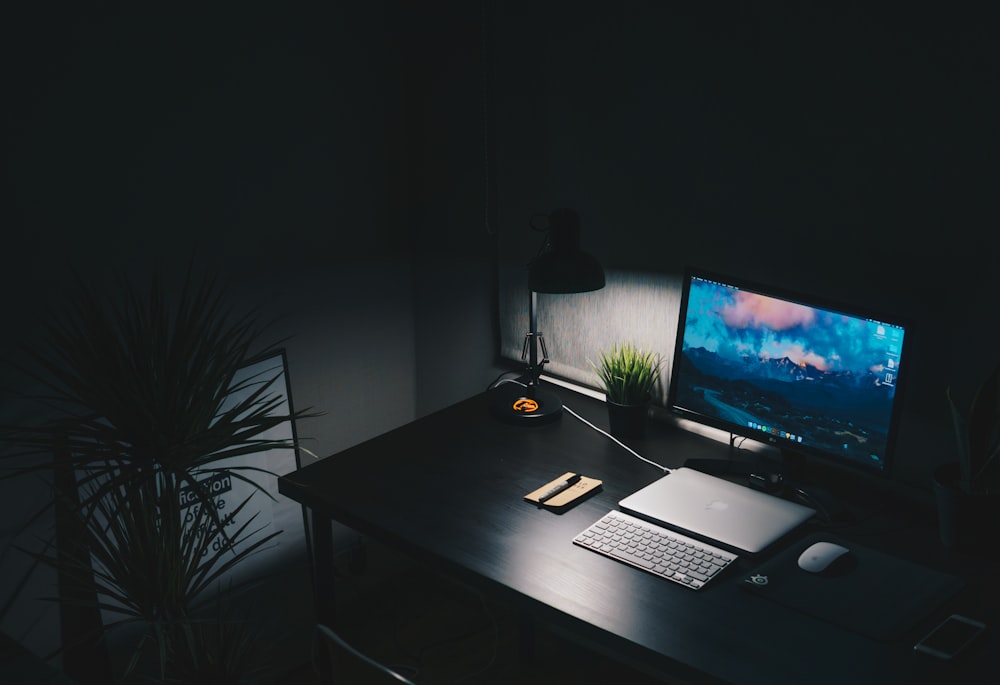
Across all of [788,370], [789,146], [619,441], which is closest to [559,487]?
[619,441]

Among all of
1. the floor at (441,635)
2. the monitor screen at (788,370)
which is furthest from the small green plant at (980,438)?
the floor at (441,635)

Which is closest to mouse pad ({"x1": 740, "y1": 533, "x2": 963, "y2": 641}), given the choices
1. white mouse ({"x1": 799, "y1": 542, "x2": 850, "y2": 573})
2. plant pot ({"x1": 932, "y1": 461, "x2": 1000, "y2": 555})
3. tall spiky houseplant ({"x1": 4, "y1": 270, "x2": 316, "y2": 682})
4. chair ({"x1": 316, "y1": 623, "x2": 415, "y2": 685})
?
white mouse ({"x1": 799, "y1": 542, "x2": 850, "y2": 573})

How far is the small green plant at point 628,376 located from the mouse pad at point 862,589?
0.64 m

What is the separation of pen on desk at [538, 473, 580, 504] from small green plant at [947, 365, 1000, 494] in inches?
33.1

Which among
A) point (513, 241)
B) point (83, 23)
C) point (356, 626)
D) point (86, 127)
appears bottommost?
point (356, 626)

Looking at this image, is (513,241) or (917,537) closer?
(917,537)

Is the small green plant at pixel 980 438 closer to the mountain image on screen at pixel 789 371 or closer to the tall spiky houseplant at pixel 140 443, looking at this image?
the mountain image on screen at pixel 789 371

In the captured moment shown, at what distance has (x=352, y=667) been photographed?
161 cm

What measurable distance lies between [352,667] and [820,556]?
976mm

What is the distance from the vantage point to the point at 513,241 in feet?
9.77

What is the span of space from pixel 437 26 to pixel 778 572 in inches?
75.7

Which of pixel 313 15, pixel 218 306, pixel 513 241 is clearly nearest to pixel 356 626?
pixel 218 306

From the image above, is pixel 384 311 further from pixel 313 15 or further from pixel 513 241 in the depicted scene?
pixel 313 15

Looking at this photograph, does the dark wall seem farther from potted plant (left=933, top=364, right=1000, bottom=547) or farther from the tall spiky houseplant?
the tall spiky houseplant
